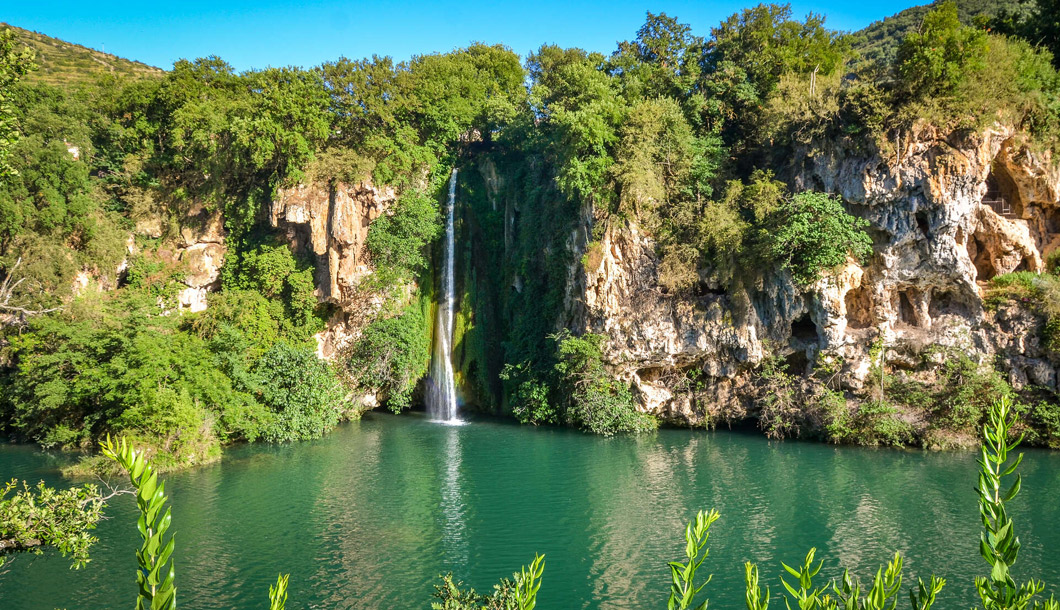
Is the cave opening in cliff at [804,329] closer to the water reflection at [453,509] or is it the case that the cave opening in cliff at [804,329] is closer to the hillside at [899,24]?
the water reflection at [453,509]

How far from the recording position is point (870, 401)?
23.0 metres

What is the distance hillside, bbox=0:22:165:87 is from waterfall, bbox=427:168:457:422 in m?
27.0

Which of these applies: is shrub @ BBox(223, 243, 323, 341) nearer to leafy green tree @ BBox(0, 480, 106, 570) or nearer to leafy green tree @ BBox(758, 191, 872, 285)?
leafy green tree @ BBox(758, 191, 872, 285)

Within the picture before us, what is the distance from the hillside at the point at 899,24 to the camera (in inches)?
1538

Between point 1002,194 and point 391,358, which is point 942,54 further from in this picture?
point 391,358

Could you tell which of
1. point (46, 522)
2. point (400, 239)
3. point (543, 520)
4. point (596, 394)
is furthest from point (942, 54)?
point (46, 522)

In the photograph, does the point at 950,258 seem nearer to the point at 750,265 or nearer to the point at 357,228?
the point at 750,265

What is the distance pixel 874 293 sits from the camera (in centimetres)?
2397

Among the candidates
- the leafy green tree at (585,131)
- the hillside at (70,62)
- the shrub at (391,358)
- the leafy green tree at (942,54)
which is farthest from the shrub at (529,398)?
the hillside at (70,62)

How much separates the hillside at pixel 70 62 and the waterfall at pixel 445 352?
26955mm

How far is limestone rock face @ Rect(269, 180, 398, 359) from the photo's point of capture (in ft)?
102

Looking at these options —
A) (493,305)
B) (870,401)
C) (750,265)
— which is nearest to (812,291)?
(750,265)

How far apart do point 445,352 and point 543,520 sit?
16388 millimetres

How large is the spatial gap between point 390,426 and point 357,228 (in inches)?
364
